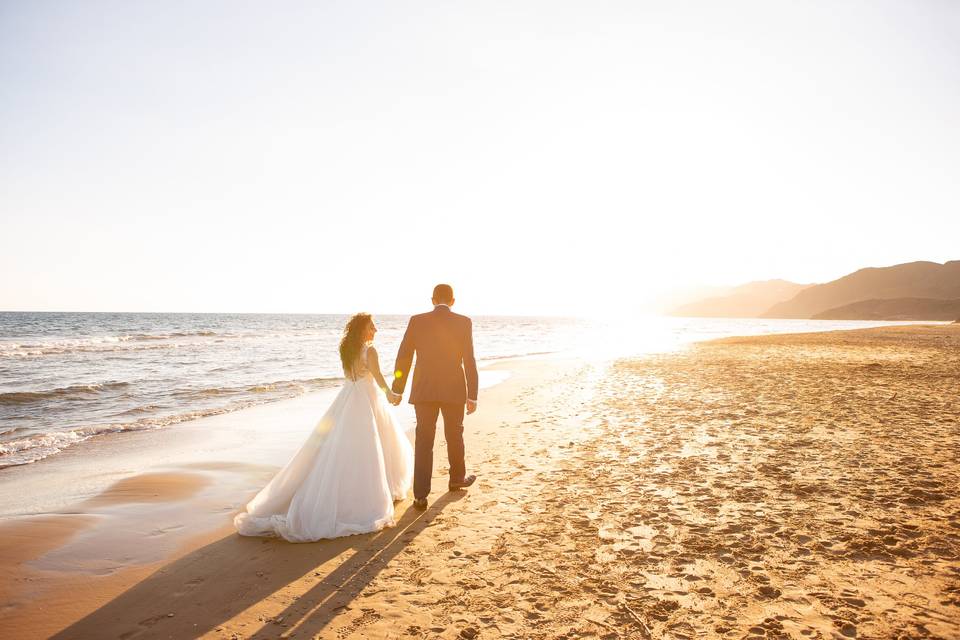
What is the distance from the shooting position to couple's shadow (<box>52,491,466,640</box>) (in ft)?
11.6

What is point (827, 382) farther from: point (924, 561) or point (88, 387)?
point (88, 387)

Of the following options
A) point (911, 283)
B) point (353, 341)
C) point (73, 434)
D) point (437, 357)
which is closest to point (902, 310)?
point (911, 283)

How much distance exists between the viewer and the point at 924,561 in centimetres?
417

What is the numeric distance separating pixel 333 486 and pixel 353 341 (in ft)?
5.37

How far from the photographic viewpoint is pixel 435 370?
6.05 metres

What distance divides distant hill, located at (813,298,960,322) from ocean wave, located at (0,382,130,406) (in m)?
172

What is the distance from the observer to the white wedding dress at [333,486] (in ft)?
16.5

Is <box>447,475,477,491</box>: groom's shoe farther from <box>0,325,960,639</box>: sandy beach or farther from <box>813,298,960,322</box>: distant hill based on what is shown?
<box>813,298,960,322</box>: distant hill

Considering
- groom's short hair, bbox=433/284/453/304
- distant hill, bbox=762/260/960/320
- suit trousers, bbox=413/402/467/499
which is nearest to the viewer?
suit trousers, bbox=413/402/467/499

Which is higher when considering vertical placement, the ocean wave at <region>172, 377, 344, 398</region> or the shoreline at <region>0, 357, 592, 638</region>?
the ocean wave at <region>172, 377, 344, 398</region>

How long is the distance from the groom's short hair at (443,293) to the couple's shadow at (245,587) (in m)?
2.68

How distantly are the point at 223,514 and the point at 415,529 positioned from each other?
2543 millimetres

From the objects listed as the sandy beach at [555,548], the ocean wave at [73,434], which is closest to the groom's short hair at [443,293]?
the sandy beach at [555,548]

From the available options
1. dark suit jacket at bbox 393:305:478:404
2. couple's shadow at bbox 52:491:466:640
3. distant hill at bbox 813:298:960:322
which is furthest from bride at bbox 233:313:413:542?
distant hill at bbox 813:298:960:322
